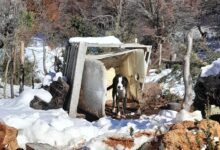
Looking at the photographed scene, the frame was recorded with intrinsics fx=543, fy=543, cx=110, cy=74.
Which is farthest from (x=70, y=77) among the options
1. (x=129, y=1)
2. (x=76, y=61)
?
(x=129, y=1)

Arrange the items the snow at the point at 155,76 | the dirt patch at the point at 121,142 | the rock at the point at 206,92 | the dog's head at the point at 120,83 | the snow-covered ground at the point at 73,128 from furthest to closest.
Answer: the snow at the point at 155,76, the dog's head at the point at 120,83, the rock at the point at 206,92, the snow-covered ground at the point at 73,128, the dirt patch at the point at 121,142

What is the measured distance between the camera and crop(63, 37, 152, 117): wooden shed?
403 inches

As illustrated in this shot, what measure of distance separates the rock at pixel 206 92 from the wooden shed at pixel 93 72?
2.52 m

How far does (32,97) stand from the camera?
34.5 ft

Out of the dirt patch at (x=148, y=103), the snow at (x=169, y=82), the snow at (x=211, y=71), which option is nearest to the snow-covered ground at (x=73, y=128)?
the snow at (x=211, y=71)

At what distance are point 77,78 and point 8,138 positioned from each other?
3956 mm

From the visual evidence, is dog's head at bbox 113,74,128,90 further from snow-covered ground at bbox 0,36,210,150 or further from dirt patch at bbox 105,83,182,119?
snow-covered ground at bbox 0,36,210,150

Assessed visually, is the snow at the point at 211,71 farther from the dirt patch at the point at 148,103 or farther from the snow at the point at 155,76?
the snow at the point at 155,76

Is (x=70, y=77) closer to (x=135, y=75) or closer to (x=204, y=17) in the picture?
(x=135, y=75)

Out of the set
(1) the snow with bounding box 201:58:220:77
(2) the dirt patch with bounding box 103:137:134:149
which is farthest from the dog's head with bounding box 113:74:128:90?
(2) the dirt patch with bounding box 103:137:134:149

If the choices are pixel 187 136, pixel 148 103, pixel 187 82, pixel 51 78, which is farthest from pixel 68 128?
pixel 148 103

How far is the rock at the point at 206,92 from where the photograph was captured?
7.65m

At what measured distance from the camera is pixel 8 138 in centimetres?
662

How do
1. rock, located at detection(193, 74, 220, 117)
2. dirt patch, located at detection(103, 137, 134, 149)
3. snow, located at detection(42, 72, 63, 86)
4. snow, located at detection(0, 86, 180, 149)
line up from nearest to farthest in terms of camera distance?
dirt patch, located at detection(103, 137, 134, 149), snow, located at detection(0, 86, 180, 149), rock, located at detection(193, 74, 220, 117), snow, located at detection(42, 72, 63, 86)
